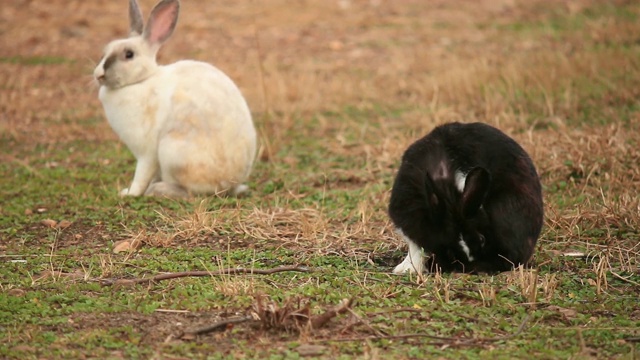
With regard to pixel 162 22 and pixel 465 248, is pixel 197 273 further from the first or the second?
pixel 162 22

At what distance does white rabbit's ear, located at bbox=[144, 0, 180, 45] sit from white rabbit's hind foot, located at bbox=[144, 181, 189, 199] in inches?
40.5

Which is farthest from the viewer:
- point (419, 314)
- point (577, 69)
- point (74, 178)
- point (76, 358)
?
point (577, 69)

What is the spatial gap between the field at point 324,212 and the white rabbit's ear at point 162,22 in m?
0.60

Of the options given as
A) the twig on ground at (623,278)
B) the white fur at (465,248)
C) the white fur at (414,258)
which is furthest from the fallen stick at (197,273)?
the twig on ground at (623,278)

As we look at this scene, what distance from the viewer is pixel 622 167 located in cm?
640

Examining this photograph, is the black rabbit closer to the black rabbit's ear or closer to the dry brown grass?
the black rabbit's ear

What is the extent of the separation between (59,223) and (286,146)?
2.60 meters

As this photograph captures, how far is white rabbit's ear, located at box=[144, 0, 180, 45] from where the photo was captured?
21.7 feet

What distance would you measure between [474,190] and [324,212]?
188cm

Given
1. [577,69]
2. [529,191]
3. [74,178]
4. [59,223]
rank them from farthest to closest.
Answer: [577,69]
[74,178]
[59,223]
[529,191]

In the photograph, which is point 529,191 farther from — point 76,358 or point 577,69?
point 577,69

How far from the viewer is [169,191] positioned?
249 inches

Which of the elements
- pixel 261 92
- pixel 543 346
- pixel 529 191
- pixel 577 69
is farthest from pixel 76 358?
pixel 577 69

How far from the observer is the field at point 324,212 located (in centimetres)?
383
